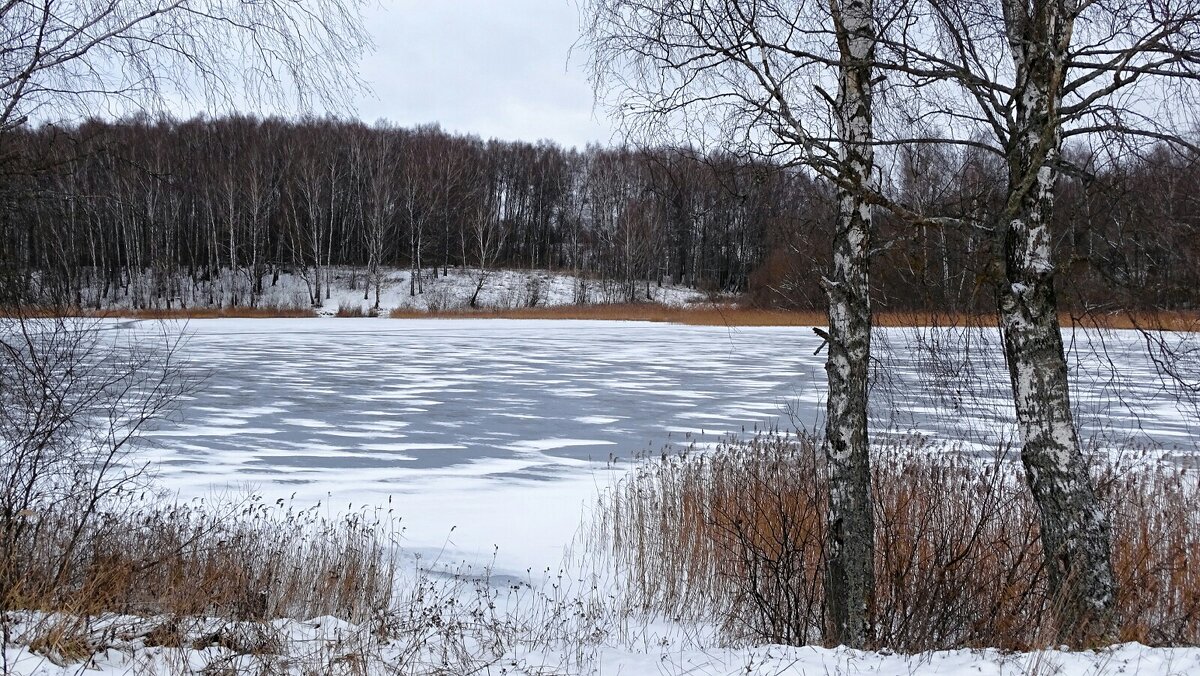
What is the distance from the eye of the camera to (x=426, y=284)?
50.8m

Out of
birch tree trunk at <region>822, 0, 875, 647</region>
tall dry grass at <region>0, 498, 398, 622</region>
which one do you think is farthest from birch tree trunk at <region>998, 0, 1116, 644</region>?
tall dry grass at <region>0, 498, 398, 622</region>

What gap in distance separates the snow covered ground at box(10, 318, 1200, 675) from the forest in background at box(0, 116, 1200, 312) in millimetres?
507

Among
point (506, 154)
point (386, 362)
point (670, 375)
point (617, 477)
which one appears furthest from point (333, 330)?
point (506, 154)

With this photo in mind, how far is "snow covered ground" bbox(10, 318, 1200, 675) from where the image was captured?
463 centimetres

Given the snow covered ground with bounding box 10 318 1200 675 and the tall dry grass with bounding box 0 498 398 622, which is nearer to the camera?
the snow covered ground with bounding box 10 318 1200 675

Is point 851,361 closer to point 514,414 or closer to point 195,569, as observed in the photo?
point 195,569

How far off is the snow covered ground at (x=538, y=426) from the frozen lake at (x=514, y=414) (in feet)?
0.14

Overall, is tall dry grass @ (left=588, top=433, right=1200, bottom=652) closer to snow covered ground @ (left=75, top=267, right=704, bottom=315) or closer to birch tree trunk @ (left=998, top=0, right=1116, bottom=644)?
birch tree trunk @ (left=998, top=0, right=1116, bottom=644)

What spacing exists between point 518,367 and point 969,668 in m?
16.5

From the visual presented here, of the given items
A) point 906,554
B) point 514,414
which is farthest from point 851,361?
point 514,414

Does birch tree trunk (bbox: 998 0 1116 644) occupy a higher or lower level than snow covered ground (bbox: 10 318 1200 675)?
higher

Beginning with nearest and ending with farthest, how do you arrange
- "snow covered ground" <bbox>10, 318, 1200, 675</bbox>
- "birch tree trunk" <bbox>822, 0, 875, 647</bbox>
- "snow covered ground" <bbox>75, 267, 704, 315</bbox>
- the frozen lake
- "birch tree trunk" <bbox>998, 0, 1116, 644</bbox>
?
"birch tree trunk" <bbox>998, 0, 1116, 644</bbox> < "snow covered ground" <bbox>10, 318, 1200, 675</bbox> < "birch tree trunk" <bbox>822, 0, 875, 647</bbox> < the frozen lake < "snow covered ground" <bbox>75, 267, 704, 315</bbox>

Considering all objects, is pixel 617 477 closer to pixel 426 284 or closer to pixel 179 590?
pixel 179 590

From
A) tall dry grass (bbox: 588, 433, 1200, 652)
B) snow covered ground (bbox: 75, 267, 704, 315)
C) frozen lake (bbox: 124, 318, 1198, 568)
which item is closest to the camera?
tall dry grass (bbox: 588, 433, 1200, 652)
